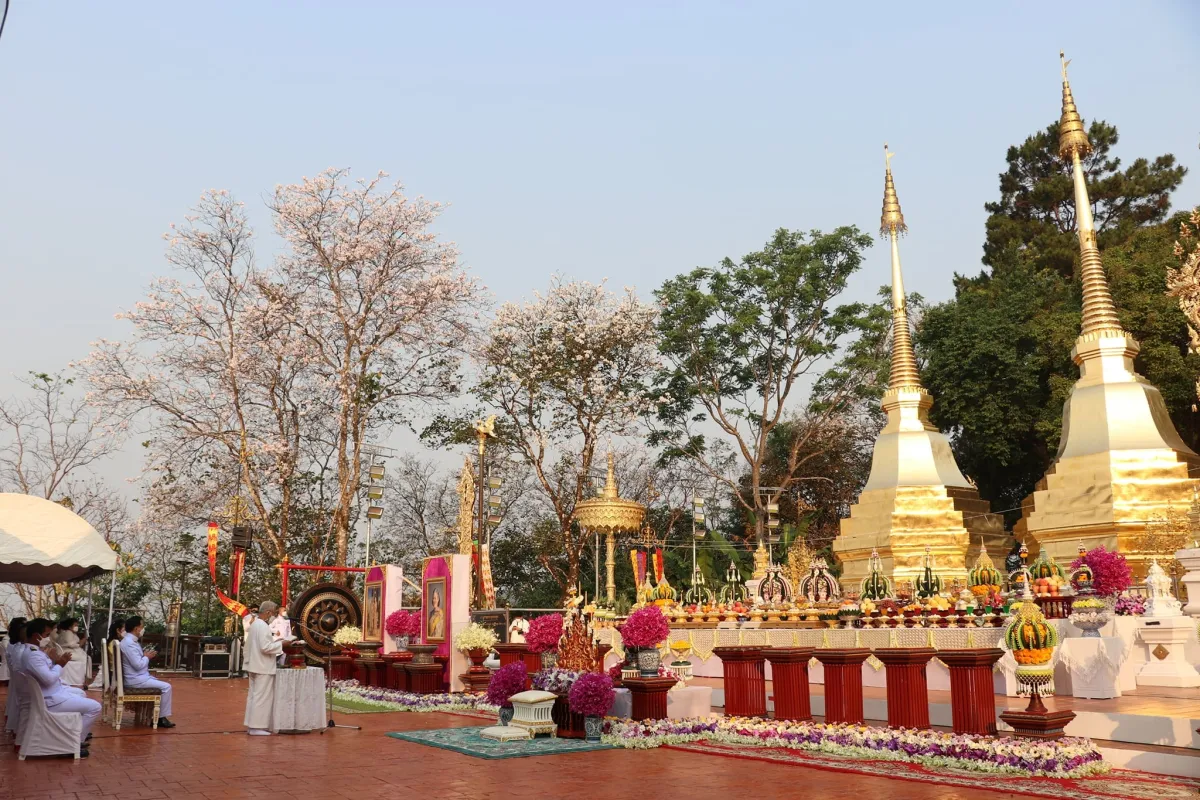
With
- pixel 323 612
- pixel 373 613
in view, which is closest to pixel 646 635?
pixel 373 613

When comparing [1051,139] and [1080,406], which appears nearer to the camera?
[1080,406]

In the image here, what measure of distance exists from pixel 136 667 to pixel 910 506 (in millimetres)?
15965

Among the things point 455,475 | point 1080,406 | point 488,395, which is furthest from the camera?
point 455,475

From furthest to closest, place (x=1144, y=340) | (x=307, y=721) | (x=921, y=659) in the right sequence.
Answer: (x=1144, y=340) < (x=307, y=721) < (x=921, y=659)

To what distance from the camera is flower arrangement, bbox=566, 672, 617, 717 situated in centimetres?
1077

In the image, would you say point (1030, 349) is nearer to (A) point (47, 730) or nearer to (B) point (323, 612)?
(B) point (323, 612)

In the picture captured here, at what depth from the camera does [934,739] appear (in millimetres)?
8719

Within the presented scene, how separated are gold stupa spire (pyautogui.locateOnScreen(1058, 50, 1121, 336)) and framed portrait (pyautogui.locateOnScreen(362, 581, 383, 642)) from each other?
14921mm

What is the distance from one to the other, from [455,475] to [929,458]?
1567 centimetres

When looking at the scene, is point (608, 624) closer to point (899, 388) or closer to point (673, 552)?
point (899, 388)

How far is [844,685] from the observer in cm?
1010

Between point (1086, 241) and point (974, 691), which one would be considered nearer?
point (974, 691)

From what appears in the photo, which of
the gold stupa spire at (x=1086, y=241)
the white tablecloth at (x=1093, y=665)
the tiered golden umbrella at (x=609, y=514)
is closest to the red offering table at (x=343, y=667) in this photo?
the tiered golden umbrella at (x=609, y=514)

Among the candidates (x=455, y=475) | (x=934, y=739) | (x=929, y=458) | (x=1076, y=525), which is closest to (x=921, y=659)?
(x=934, y=739)
